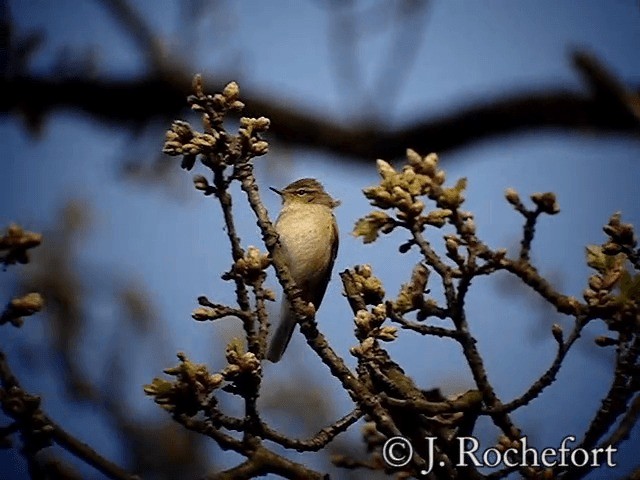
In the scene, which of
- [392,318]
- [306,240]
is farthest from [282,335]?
[392,318]

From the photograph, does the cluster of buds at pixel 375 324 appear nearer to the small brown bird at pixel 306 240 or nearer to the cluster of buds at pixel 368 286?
the cluster of buds at pixel 368 286

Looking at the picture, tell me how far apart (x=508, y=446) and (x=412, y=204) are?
0.73m

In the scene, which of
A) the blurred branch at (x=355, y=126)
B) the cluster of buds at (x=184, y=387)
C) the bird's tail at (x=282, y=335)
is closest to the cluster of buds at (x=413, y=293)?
the cluster of buds at (x=184, y=387)

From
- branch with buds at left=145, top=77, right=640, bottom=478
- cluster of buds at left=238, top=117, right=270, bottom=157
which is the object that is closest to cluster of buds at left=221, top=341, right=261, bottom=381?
branch with buds at left=145, top=77, right=640, bottom=478

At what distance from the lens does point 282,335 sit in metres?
4.30

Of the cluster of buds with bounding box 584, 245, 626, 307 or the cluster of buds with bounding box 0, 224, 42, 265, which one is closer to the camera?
the cluster of buds with bounding box 0, 224, 42, 265

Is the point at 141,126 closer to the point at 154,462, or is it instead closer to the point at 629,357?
the point at 154,462

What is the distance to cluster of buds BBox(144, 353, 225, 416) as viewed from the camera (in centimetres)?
217

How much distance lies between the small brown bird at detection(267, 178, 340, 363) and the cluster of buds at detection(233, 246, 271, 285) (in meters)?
1.64

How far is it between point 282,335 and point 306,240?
554mm

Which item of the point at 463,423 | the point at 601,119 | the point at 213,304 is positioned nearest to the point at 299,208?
the point at 213,304

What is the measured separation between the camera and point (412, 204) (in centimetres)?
221

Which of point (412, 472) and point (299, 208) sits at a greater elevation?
point (299, 208)

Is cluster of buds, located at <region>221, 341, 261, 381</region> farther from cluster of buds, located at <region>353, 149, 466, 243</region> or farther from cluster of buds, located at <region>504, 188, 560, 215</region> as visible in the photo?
cluster of buds, located at <region>504, 188, 560, 215</region>
